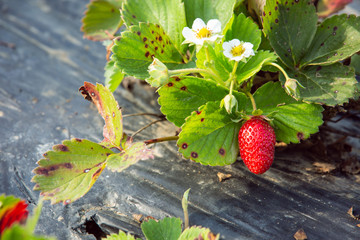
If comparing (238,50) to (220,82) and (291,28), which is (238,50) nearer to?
(220,82)

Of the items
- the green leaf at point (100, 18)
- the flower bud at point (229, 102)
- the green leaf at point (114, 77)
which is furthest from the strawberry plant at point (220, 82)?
the green leaf at point (100, 18)

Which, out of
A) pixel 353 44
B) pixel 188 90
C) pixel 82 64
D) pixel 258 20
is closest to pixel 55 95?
pixel 82 64

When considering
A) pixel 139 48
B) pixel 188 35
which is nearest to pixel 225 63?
pixel 188 35

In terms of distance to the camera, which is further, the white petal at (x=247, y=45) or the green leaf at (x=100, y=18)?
the green leaf at (x=100, y=18)

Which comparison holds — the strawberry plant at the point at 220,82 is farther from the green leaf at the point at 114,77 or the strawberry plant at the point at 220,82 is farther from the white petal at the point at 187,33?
the green leaf at the point at 114,77

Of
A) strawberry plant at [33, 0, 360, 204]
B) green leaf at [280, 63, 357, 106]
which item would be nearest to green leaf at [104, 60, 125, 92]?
strawberry plant at [33, 0, 360, 204]

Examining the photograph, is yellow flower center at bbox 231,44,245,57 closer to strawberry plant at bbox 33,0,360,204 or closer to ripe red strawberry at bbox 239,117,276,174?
strawberry plant at bbox 33,0,360,204

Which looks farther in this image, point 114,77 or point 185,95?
point 114,77

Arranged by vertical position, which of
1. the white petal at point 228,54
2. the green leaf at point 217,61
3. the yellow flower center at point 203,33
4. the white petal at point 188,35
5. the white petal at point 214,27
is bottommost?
the green leaf at point 217,61
